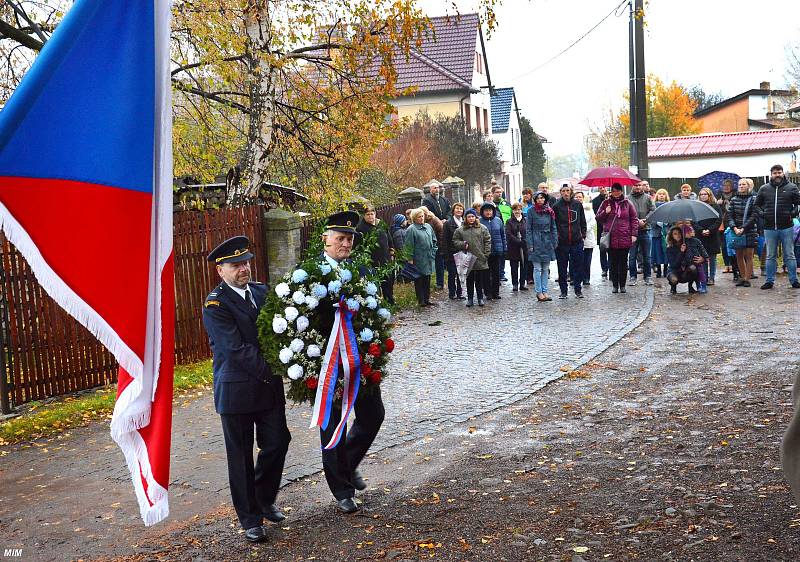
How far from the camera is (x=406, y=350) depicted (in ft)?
43.5

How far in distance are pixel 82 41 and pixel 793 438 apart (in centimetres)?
344

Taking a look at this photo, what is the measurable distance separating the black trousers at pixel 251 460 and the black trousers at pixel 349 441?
32 centimetres

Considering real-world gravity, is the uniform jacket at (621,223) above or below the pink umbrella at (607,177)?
below

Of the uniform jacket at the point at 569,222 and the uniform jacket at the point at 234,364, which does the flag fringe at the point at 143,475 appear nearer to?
the uniform jacket at the point at 234,364

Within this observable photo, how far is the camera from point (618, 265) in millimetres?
17859

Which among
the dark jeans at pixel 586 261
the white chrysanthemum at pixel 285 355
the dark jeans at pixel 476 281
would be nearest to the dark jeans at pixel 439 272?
the dark jeans at pixel 476 281

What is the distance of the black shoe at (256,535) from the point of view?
614 cm

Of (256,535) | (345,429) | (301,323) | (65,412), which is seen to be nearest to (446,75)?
(65,412)

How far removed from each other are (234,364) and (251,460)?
0.68 meters

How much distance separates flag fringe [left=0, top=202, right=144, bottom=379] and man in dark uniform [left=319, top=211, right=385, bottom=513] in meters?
2.24

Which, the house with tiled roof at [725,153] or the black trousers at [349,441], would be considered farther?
the house with tiled roof at [725,153]

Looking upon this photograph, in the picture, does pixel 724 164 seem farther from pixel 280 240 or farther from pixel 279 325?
pixel 279 325

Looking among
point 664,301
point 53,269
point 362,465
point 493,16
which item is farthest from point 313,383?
point 664,301

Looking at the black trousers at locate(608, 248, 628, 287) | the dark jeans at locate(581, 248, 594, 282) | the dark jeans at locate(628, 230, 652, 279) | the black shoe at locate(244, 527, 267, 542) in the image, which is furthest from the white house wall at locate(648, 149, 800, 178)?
the black shoe at locate(244, 527, 267, 542)
